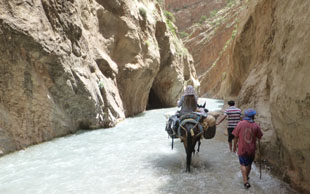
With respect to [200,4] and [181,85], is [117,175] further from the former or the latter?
[200,4]

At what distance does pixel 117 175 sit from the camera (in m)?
5.16

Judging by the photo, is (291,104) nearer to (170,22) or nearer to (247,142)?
(247,142)

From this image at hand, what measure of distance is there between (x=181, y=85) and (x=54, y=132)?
1956cm

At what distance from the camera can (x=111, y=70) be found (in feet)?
45.9

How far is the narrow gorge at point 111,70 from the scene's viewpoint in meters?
3.86

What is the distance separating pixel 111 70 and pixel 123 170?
375 inches

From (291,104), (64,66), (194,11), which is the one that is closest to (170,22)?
(64,66)

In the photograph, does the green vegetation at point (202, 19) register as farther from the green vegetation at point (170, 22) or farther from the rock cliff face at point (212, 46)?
the green vegetation at point (170, 22)

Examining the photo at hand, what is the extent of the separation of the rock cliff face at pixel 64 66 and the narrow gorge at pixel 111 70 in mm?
36

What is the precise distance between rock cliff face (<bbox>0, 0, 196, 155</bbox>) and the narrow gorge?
36 mm

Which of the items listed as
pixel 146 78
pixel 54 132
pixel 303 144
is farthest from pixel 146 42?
pixel 303 144

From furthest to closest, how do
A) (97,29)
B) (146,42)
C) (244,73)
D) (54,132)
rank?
(146,42) → (97,29) → (244,73) → (54,132)

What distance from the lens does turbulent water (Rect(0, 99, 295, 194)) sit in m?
4.38

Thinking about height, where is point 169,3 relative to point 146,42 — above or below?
above
